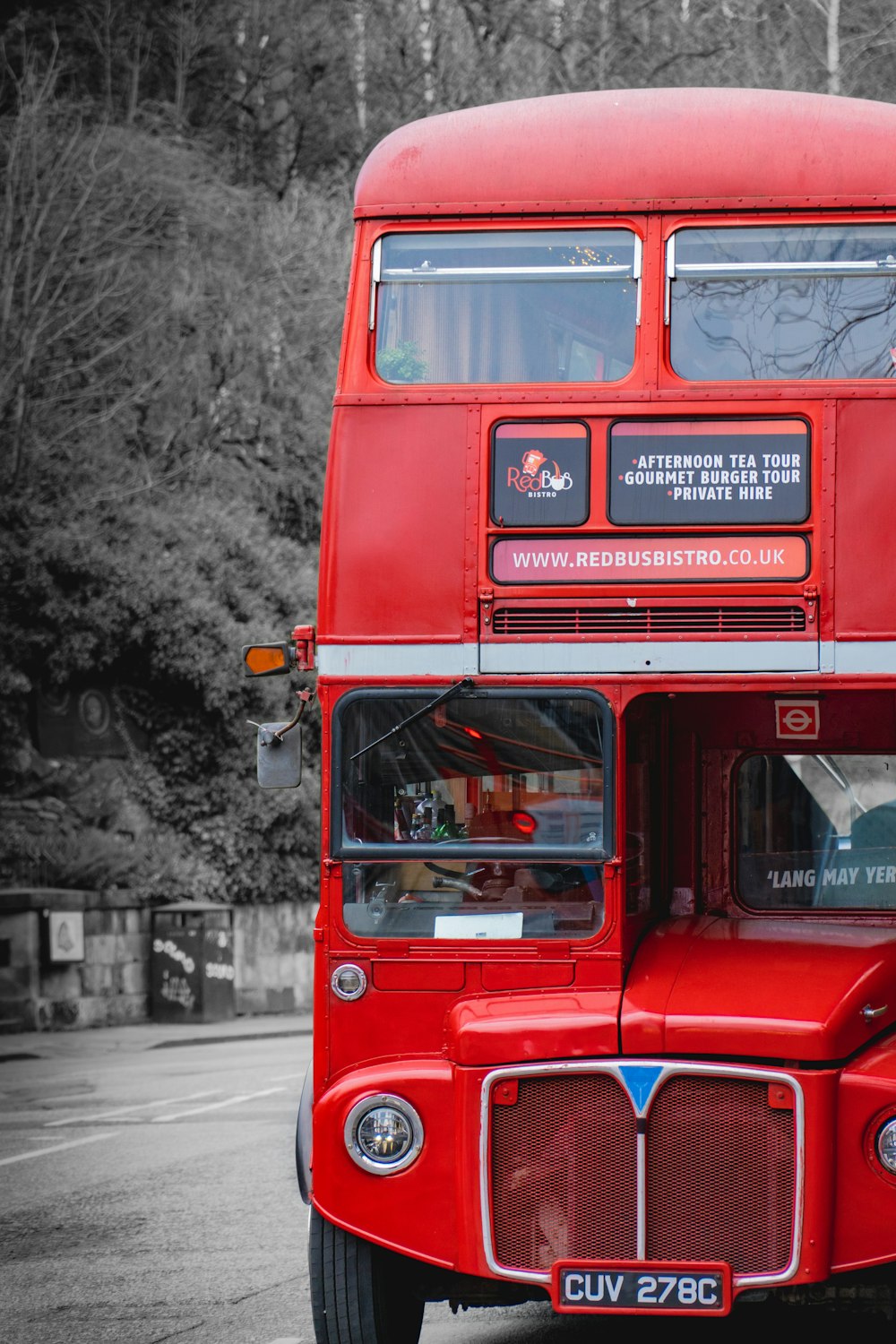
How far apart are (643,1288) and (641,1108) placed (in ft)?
1.69

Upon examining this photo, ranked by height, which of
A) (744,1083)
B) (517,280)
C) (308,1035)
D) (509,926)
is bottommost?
(308,1035)

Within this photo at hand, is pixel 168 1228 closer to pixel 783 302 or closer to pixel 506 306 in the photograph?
pixel 506 306

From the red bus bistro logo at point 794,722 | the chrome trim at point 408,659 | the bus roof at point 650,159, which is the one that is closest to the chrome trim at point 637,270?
the bus roof at point 650,159

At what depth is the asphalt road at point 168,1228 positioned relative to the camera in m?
7.07

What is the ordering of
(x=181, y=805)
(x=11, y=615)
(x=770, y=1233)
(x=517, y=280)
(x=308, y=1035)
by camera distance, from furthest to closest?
(x=181, y=805)
(x=11, y=615)
(x=308, y=1035)
(x=517, y=280)
(x=770, y=1233)

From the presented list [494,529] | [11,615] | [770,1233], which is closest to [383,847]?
[494,529]

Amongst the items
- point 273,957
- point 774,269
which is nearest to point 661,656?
point 774,269

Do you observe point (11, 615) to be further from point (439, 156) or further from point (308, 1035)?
point (439, 156)

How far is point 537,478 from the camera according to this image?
611cm

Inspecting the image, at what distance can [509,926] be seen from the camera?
19.6 feet

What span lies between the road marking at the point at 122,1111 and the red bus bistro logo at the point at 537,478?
9077 millimetres

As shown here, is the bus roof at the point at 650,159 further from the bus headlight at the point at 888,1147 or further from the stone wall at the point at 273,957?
the stone wall at the point at 273,957

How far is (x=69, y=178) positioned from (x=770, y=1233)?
23.8 meters

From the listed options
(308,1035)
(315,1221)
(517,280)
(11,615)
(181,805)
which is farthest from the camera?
(181,805)
